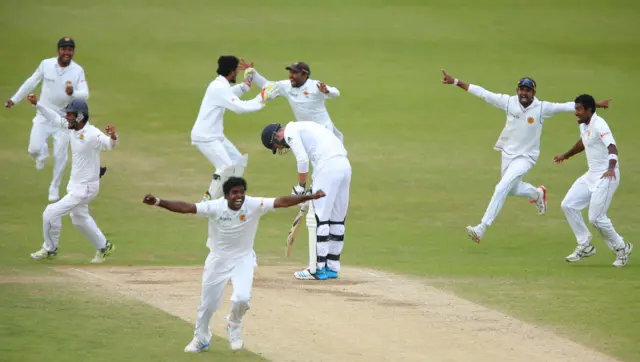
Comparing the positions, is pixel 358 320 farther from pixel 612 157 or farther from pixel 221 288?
pixel 612 157

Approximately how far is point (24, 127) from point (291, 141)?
13457 mm

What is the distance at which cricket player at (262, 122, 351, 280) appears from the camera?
50.0 ft

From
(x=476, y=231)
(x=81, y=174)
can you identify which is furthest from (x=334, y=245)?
(x=81, y=174)

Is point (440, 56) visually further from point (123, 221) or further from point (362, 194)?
point (123, 221)

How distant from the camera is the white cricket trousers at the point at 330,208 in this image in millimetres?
15250

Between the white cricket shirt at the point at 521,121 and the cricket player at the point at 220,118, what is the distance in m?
3.31

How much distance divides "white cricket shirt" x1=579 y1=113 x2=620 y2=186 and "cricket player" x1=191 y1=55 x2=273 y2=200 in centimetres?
437

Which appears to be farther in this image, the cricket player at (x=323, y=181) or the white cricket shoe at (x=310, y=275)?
the white cricket shoe at (x=310, y=275)

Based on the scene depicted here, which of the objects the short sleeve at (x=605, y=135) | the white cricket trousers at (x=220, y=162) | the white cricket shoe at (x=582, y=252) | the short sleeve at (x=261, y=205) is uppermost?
the short sleeve at (x=605, y=135)

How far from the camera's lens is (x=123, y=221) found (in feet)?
68.4

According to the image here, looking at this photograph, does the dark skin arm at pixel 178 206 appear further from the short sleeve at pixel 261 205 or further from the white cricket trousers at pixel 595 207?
the white cricket trousers at pixel 595 207

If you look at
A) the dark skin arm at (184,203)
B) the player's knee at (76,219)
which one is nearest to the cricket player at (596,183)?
the dark skin arm at (184,203)

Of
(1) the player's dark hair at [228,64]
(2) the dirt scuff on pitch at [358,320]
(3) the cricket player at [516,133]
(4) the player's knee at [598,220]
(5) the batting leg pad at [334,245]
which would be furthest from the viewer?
(3) the cricket player at [516,133]

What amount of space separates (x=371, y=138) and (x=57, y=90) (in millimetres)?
8499
